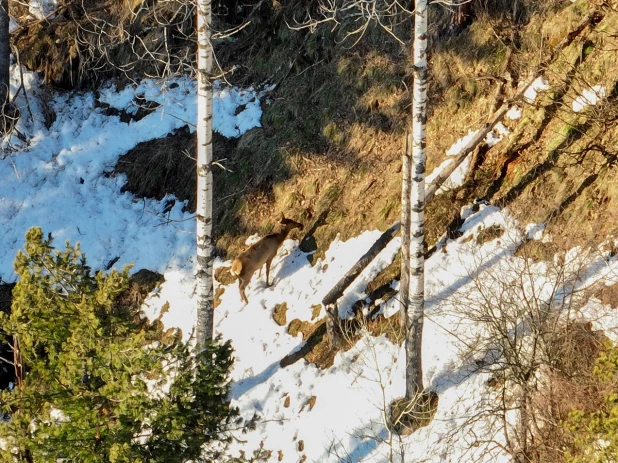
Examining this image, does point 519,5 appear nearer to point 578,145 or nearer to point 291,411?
point 578,145

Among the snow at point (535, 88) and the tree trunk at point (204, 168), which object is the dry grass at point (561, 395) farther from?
the snow at point (535, 88)

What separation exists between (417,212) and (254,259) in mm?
4516

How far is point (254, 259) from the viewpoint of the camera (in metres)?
13.2

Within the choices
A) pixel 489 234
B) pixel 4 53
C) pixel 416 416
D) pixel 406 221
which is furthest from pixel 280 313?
pixel 4 53

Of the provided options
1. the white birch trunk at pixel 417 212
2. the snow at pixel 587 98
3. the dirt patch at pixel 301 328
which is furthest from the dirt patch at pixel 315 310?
the snow at pixel 587 98

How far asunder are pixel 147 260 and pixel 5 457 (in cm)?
777

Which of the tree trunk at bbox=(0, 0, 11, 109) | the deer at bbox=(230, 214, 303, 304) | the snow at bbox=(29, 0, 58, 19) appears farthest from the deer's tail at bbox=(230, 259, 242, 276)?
the snow at bbox=(29, 0, 58, 19)

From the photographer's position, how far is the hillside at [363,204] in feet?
31.2

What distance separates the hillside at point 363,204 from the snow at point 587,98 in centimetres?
6

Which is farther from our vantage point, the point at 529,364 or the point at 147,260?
the point at 147,260

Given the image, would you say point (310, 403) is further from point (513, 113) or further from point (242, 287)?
point (513, 113)

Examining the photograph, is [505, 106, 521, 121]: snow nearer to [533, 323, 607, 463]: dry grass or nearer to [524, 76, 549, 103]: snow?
[524, 76, 549, 103]: snow

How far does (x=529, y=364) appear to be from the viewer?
8.34 m

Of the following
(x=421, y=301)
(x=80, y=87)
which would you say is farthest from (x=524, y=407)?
(x=80, y=87)
